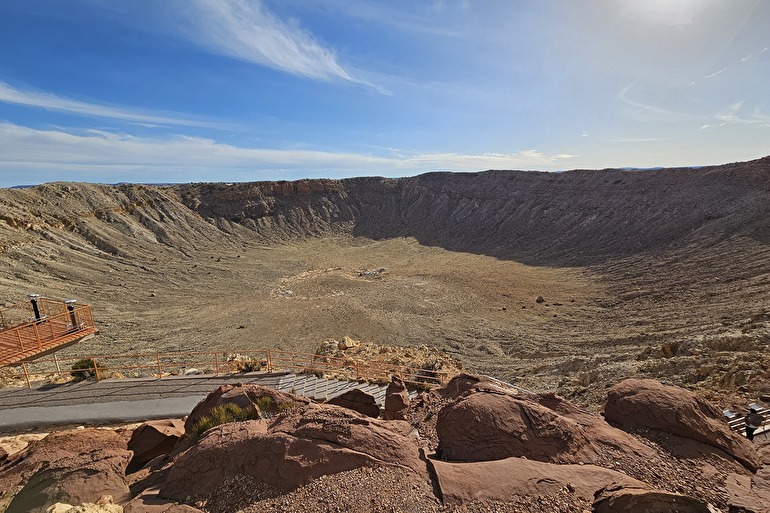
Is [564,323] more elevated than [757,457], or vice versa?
[757,457]

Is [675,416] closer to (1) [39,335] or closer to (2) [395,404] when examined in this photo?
(2) [395,404]

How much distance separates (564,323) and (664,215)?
20936 millimetres

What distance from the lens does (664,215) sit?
116 feet

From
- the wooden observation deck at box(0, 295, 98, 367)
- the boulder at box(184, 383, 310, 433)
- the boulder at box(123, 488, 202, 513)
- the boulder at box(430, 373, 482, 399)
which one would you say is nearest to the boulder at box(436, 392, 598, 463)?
the boulder at box(430, 373, 482, 399)

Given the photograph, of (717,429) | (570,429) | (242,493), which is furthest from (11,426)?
(717,429)

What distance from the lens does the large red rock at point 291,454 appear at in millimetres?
5023

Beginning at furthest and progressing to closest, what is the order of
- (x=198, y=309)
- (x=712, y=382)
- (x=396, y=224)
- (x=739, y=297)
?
1. (x=396, y=224)
2. (x=198, y=309)
3. (x=739, y=297)
4. (x=712, y=382)

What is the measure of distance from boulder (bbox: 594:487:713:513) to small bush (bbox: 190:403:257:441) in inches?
229

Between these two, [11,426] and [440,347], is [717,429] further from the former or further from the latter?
[440,347]

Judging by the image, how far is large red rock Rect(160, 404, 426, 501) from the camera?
5.02 metres

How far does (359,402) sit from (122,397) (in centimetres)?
703

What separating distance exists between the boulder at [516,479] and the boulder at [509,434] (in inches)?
13.2

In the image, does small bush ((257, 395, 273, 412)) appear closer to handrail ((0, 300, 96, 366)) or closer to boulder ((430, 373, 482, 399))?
boulder ((430, 373, 482, 399))

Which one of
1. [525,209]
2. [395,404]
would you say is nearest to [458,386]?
[395,404]
